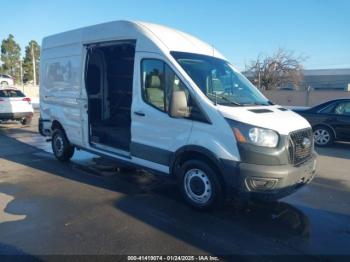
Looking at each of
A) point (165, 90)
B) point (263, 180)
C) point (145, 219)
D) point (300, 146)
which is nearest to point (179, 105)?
point (165, 90)

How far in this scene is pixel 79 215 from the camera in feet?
15.9

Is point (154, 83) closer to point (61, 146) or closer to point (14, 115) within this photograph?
point (61, 146)

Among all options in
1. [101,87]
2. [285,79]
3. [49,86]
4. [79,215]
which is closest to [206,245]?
[79,215]

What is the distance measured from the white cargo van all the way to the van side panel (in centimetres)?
4

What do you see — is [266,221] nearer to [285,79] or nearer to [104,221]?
[104,221]

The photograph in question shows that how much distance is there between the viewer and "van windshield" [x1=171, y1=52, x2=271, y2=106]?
5035mm

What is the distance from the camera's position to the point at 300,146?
192 inches

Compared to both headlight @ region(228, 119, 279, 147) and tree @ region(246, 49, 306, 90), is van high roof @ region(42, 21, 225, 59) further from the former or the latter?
tree @ region(246, 49, 306, 90)

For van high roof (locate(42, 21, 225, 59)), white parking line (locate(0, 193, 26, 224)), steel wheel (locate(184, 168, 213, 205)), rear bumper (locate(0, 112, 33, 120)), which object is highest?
van high roof (locate(42, 21, 225, 59))

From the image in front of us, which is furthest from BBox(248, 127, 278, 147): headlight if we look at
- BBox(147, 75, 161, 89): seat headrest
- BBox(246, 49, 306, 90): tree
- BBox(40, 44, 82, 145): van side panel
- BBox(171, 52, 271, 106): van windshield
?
BBox(246, 49, 306, 90): tree

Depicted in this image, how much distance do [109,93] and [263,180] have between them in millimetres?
4721

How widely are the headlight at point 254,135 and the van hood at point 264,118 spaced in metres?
0.06

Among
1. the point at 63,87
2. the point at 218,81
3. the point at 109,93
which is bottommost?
the point at 109,93

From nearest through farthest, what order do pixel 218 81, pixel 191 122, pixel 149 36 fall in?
pixel 191 122 → pixel 218 81 → pixel 149 36
